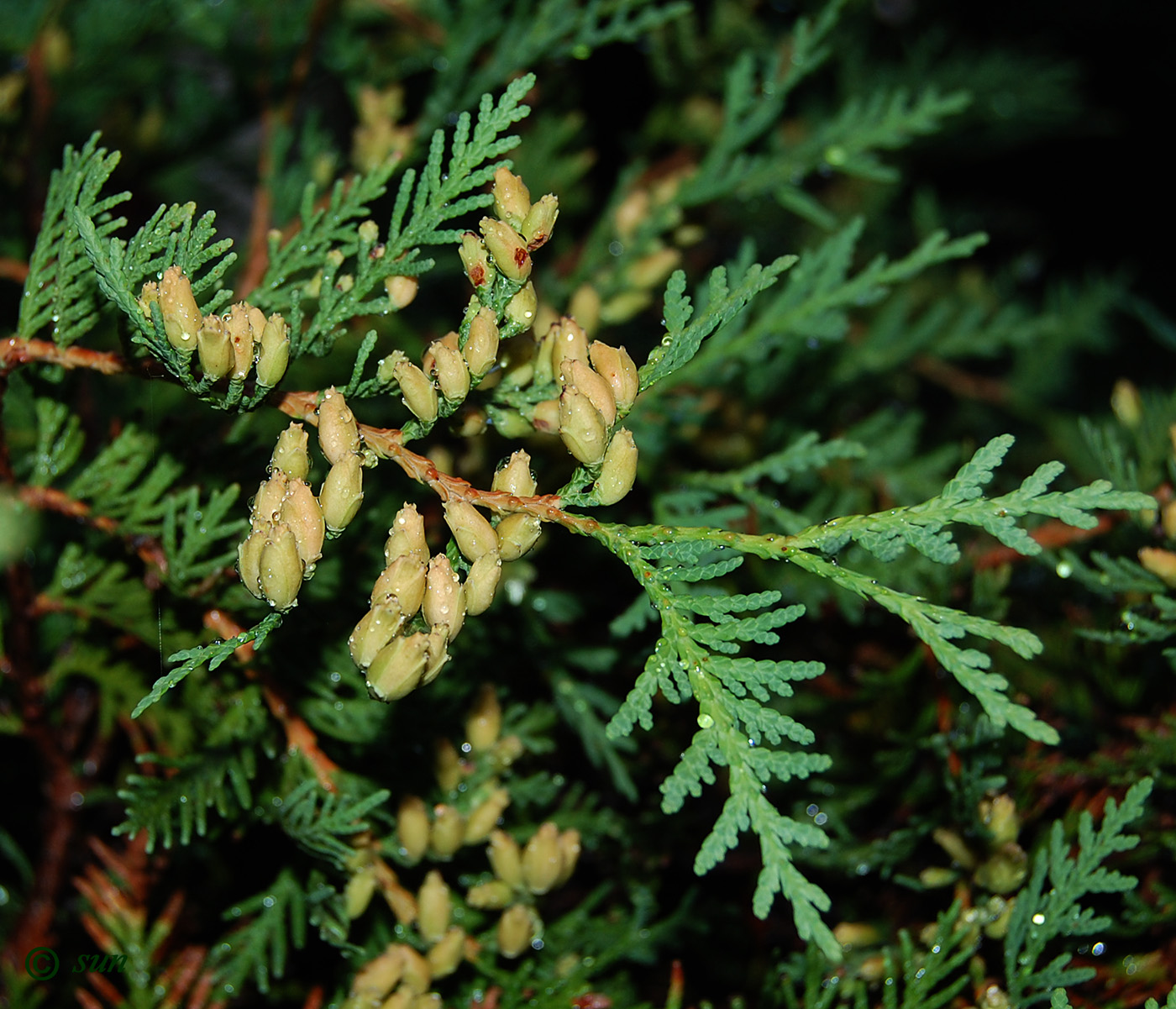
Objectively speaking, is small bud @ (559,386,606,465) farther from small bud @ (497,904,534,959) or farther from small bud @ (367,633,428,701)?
small bud @ (497,904,534,959)

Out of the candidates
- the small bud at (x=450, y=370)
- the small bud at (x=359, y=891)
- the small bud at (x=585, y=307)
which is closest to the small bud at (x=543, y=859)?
the small bud at (x=359, y=891)

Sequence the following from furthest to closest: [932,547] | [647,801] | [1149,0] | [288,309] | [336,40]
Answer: [1149,0] → [336,40] → [647,801] → [288,309] → [932,547]

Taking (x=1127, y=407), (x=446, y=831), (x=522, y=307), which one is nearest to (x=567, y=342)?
(x=522, y=307)

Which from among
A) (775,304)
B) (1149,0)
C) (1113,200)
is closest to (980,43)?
(1149,0)

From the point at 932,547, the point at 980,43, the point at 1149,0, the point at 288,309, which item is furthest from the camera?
the point at 980,43

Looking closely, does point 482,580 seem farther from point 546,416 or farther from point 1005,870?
point 1005,870

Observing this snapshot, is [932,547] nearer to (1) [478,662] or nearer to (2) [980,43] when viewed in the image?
(1) [478,662]
